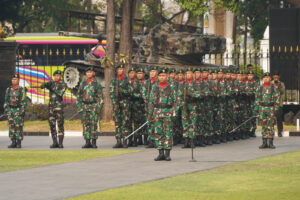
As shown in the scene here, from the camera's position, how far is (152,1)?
57188 mm

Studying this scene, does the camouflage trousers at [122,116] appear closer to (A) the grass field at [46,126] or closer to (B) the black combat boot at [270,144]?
(B) the black combat boot at [270,144]

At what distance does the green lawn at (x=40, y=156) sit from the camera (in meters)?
17.1

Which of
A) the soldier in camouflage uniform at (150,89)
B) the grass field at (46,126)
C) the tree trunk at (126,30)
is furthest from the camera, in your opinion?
the tree trunk at (126,30)

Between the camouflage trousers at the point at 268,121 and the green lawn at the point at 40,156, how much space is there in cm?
306

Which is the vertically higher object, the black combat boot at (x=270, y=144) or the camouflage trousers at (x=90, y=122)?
the camouflage trousers at (x=90, y=122)

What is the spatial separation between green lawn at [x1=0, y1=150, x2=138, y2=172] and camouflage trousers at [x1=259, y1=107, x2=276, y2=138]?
10.0 ft

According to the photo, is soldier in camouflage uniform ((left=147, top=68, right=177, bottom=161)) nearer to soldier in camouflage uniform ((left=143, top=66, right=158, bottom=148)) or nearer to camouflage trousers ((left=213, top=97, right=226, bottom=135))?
soldier in camouflage uniform ((left=143, top=66, right=158, bottom=148))

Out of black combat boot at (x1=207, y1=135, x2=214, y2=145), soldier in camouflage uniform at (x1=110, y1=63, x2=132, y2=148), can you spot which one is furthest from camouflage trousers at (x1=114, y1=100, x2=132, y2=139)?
black combat boot at (x1=207, y1=135, x2=214, y2=145)

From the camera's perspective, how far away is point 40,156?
18.8 meters

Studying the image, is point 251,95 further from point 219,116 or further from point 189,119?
point 189,119

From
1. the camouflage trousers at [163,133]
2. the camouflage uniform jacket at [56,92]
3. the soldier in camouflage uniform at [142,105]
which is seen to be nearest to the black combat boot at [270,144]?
the soldier in camouflage uniform at [142,105]

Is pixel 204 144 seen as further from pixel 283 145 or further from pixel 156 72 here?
pixel 156 72

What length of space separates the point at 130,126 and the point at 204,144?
6.12 ft

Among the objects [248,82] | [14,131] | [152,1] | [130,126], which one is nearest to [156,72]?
→ [130,126]
